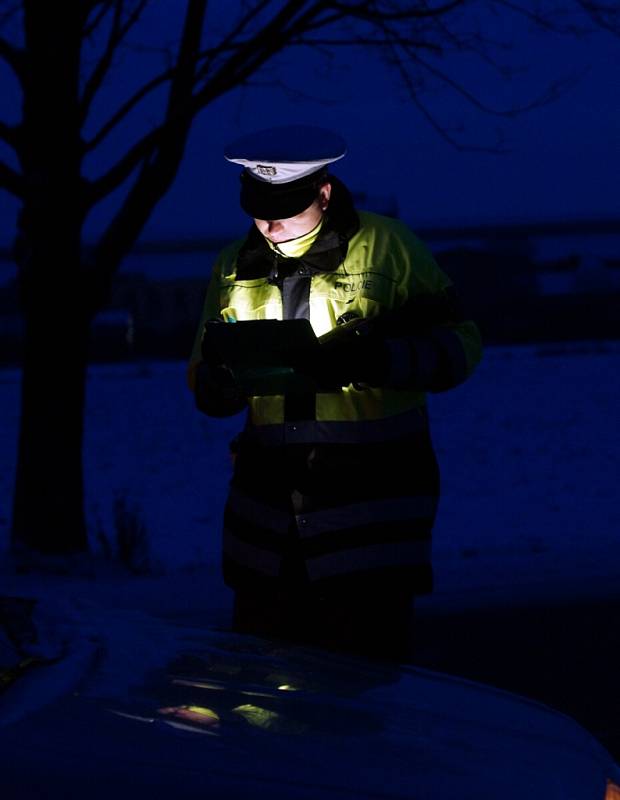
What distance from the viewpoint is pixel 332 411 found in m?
3.94

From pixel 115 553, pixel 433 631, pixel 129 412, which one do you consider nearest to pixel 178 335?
pixel 129 412

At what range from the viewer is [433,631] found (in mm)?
6617

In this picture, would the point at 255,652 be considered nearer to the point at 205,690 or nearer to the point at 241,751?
the point at 205,690

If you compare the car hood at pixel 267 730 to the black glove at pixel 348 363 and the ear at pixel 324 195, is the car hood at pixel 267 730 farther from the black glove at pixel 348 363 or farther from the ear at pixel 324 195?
the ear at pixel 324 195

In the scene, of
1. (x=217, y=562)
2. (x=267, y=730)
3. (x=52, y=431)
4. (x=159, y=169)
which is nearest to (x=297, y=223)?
(x=267, y=730)

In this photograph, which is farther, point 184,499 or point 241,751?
point 184,499

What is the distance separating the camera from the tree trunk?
8312 millimetres

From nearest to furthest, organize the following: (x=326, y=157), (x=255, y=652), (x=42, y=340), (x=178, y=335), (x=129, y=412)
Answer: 1. (x=255, y=652)
2. (x=326, y=157)
3. (x=42, y=340)
4. (x=129, y=412)
5. (x=178, y=335)

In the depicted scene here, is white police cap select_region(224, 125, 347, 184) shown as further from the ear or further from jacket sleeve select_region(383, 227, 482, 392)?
jacket sleeve select_region(383, 227, 482, 392)

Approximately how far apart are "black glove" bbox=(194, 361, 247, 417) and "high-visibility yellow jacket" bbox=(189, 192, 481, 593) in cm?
7

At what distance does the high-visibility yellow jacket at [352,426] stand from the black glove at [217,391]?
70 mm

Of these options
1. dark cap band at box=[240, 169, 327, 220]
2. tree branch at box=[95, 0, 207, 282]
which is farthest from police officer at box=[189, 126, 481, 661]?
tree branch at box=[95, 0, 207, 282]

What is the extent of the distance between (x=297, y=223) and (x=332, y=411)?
0.48 m

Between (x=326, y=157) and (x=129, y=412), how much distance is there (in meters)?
13.7
